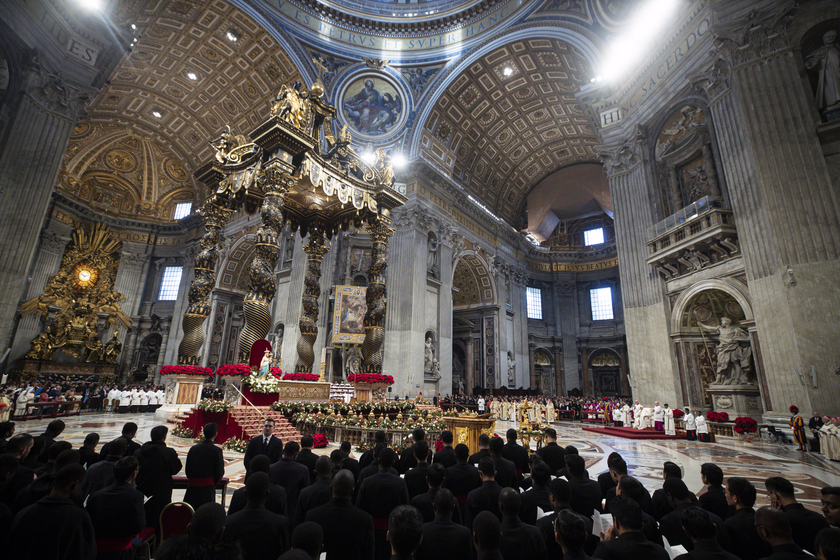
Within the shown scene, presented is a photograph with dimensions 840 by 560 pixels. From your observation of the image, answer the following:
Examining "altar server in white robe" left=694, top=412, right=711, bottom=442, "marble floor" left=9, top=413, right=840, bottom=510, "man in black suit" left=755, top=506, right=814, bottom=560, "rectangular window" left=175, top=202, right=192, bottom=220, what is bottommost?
"marble floor" left=9, top=413, right=840, bottom=510

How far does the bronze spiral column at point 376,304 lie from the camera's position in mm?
10258

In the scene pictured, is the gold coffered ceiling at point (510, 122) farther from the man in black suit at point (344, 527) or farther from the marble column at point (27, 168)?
the man in black suit at point (344, 527)

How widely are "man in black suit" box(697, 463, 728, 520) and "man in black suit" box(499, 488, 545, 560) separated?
4.66 feet

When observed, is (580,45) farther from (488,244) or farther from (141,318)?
(141,318)

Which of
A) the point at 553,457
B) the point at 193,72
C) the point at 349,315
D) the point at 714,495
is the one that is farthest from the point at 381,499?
the point at 193,72

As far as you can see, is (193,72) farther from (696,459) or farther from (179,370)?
(696,459)

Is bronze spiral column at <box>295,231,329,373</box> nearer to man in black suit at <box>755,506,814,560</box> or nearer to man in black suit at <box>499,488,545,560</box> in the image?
man in black suit at <box>499,488,545,560</box>

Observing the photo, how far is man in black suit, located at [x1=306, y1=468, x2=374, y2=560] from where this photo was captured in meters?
2.12

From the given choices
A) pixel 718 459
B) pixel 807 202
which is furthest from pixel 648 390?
pixel 807 202

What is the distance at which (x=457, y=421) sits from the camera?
686 cm

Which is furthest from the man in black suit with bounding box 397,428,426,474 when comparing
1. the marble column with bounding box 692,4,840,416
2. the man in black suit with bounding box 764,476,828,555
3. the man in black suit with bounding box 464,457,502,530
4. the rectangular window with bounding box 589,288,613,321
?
the rectangular window with bounding box 589,288,613,321

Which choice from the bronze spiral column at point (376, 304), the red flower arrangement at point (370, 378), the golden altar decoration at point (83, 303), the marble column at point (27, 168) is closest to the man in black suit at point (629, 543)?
the bronze spiral column at point (376, 304)

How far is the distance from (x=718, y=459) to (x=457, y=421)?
459 centimetres

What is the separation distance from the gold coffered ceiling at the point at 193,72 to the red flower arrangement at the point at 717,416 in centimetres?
2010
